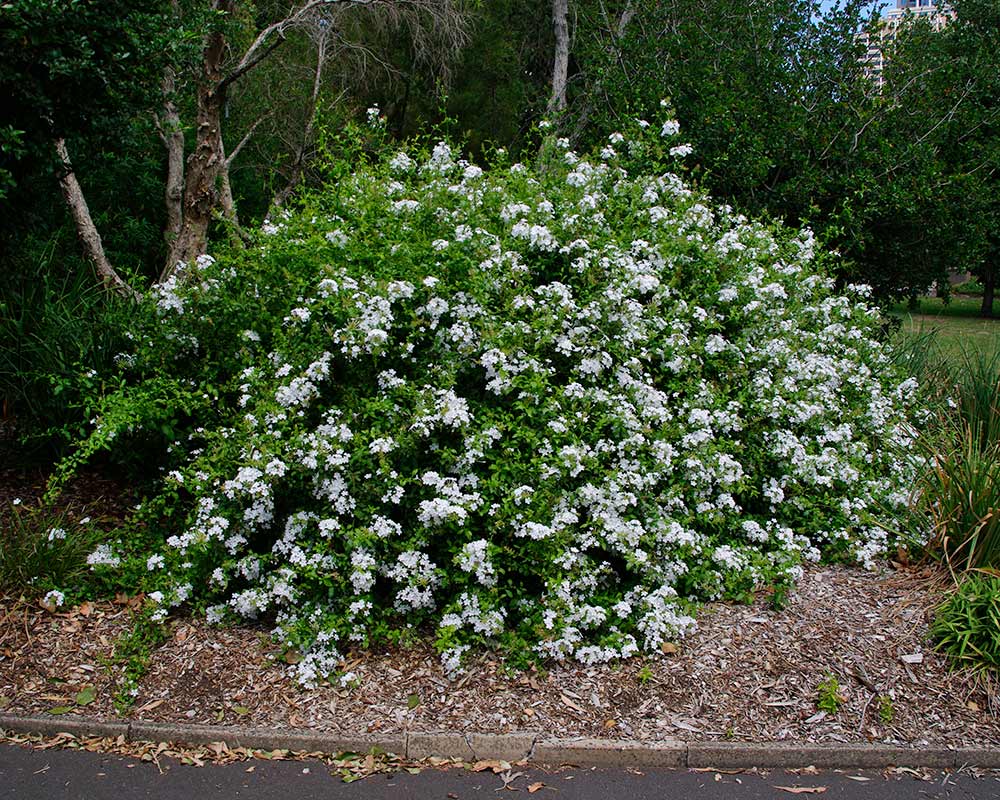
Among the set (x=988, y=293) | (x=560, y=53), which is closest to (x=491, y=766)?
(x=560, y=53)

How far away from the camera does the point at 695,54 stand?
9.67 meters

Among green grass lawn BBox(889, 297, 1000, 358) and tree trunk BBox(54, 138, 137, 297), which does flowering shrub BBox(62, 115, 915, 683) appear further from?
green grass lawn BBox(889, 297, 1000, 358)

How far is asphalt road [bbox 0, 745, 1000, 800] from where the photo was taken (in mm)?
3334

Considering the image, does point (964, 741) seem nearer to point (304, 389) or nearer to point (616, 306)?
point (616, 306)

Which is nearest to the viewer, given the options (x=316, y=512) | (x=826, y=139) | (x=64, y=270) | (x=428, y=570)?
(x=428, y=570)

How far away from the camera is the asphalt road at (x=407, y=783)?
10.9 feet

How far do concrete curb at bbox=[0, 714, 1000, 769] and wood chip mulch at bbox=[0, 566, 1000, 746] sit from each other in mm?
57

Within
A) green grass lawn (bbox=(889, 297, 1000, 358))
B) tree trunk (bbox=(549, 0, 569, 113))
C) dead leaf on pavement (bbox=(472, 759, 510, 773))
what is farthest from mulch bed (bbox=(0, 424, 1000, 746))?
green grass lawn (bbox=(889, 297, 1000, 358))

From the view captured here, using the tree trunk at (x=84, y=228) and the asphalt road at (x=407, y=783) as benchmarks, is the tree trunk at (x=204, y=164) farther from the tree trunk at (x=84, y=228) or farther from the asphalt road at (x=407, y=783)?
the asphalt road at (x=407, y=783)

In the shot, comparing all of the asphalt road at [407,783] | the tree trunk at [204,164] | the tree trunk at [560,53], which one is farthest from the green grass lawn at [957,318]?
the asphalt road at [407,783]

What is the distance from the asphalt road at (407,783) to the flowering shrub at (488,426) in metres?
0.56

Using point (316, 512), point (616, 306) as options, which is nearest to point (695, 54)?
point (616, 306)

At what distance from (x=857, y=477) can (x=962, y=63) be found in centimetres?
756

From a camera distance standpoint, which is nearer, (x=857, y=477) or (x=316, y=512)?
(x=316, y=512)
